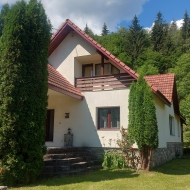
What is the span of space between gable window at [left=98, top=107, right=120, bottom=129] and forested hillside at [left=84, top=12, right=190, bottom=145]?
2723 centimetres

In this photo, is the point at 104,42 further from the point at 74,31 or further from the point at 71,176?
the point at 71,176

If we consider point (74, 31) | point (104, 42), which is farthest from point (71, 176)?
point (104, 42)

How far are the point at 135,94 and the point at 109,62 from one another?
3.91 meters

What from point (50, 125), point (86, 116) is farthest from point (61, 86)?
point (50, 125)

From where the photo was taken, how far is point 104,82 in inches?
512

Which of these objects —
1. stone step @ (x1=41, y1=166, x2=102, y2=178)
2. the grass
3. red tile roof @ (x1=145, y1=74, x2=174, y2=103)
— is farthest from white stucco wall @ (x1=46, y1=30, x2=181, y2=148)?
the grass

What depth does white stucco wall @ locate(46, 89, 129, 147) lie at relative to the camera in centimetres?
1230

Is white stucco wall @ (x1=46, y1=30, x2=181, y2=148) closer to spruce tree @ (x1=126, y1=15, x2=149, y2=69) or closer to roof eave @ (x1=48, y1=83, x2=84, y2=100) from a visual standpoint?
roof eave @ (x1=48, y1=83, x2=84, y2=100)

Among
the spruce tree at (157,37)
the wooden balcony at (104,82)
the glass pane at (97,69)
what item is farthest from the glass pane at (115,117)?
the spruce tree at (157,37)

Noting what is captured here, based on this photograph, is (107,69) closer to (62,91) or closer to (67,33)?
(67,33)

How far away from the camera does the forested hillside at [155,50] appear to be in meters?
41.3

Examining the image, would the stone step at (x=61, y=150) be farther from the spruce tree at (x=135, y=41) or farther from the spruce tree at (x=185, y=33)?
the spruce tree at (x=185, y=33)

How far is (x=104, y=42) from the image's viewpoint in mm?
46375

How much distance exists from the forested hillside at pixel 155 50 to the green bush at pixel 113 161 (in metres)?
28.4
